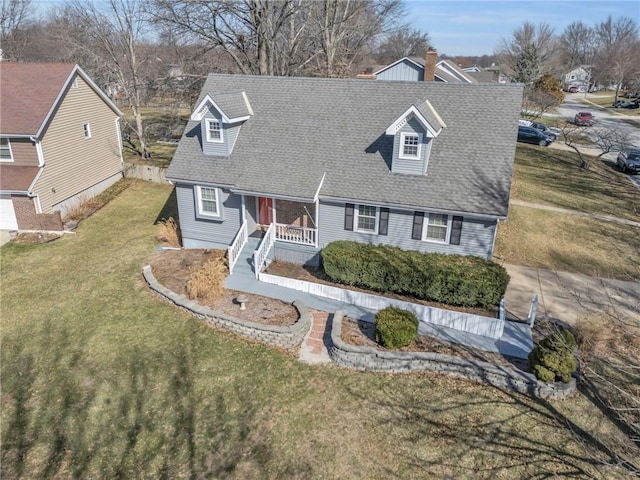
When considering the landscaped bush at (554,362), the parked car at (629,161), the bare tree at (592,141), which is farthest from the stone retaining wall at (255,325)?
the parked car at (629,161)

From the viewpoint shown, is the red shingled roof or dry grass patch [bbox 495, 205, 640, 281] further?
the red shingled roof

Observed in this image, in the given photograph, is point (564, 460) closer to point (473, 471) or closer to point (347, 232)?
point (473, 471)

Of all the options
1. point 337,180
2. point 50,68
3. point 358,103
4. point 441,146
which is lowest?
point 337,180

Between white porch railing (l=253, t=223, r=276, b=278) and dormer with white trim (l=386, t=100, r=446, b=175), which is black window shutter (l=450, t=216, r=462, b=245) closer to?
dormer with white trim (l=386, t=100, r=446, b=175)

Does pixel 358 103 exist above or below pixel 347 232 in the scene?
above

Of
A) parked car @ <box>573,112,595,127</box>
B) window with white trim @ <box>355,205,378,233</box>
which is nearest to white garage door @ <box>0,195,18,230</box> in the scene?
window with white trim @ <box>355,205,378,233</box>

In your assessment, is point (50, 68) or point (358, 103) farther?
point (50, 68)

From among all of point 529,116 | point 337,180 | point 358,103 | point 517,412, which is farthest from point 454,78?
point 517,412

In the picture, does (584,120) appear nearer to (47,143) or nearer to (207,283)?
(207,283)
